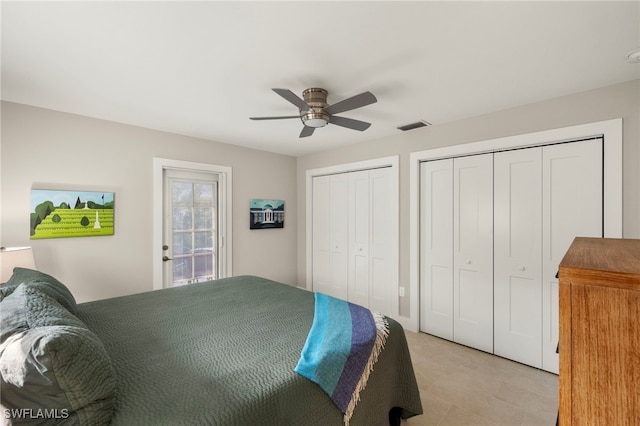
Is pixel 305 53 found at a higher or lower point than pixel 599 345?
higher

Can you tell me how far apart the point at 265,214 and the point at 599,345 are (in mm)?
4124

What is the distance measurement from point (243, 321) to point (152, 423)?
915mm

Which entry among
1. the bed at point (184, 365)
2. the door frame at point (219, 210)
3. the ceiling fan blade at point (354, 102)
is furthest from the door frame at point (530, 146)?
the door frame at point (219, 210)

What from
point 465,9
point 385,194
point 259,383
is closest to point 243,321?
point 259,383

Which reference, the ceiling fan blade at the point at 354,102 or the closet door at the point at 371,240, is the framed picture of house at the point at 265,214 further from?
the ceiling fan blade at the point at 354,102

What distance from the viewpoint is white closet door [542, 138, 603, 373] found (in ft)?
7.70

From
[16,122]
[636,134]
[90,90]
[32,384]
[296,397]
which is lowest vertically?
[296,397]

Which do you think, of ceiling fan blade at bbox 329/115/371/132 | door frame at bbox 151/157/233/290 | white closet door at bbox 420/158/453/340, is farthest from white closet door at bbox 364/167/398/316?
door frame at bbox 151/157/233/290

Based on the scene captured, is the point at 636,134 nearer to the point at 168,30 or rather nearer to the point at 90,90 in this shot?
the point at 168,30

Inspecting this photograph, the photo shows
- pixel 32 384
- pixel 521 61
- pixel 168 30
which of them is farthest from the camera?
pixel 521 61

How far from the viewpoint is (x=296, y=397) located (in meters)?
1.25

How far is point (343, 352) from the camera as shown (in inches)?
59.5

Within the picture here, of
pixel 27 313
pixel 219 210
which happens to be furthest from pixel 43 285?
pixel 219 210

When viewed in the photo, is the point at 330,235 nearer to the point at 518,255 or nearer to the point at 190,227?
the point at 190,227
